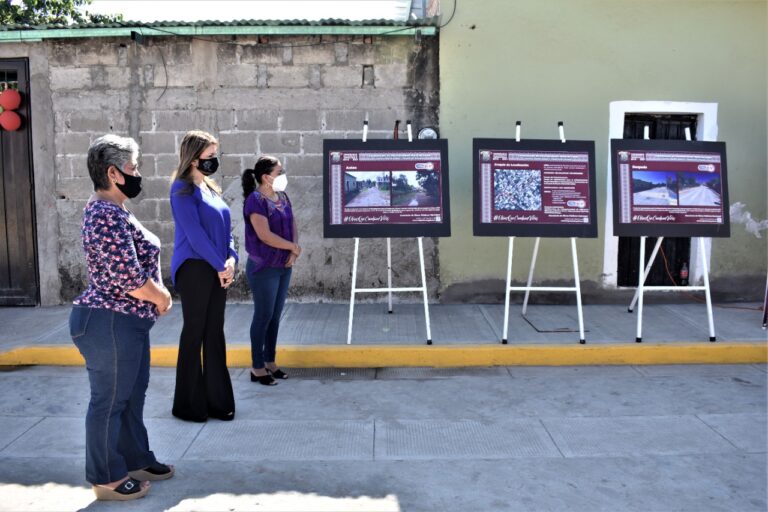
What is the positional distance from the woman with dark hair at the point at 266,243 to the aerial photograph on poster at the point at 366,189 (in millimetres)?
1159

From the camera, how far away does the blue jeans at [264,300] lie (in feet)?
18.8

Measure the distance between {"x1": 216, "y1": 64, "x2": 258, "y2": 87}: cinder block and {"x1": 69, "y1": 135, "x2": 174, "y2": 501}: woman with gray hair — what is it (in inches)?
191

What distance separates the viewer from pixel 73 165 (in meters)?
8.55

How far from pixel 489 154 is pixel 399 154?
92 cm

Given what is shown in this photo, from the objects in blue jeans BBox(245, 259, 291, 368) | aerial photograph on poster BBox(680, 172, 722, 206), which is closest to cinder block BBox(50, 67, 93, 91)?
blue jeans BBox(245, 259, 291, 368)

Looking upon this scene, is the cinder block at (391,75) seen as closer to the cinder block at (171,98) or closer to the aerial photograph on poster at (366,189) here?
the aerial photograph on poster at (366,189)

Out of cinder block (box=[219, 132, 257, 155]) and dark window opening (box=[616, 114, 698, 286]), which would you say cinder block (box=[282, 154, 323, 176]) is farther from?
dark window opening (box=[616, 114, 698, 286])

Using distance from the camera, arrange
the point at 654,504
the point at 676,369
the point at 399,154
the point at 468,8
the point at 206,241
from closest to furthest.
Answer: the point at 654,504, the point at 206,241, the point at 676,369, the point at 399,154, the point at 468,8

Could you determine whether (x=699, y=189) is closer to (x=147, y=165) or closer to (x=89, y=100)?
(x=147, y=165)

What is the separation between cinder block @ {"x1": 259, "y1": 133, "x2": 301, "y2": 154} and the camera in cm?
852

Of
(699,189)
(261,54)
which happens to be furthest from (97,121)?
(699,189)

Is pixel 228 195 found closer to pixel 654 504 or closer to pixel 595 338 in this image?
pixel 595 338

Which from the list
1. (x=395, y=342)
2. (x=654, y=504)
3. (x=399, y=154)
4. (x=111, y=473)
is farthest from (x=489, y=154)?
(x=111, y=473)

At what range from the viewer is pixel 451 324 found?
302 inches
